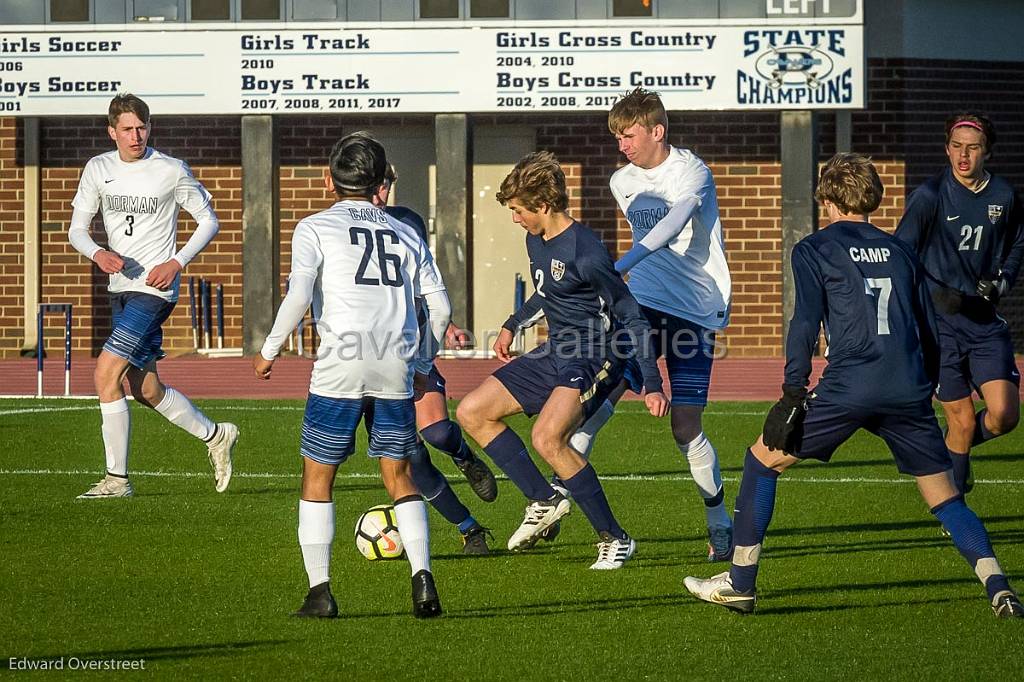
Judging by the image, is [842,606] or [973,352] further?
[973,352]

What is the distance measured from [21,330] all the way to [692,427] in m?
19.4

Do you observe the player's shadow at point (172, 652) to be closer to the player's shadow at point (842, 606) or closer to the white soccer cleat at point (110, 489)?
the player's shadow at point (842, 606)

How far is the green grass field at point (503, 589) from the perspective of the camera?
5.93 m

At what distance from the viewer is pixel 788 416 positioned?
6.32 m

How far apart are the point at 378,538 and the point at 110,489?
9.00ft

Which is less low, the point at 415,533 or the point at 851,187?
the point at 851,187

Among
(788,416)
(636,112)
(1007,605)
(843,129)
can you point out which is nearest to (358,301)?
(788,416)

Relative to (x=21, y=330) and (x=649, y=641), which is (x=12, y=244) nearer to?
(x=21, y=330)

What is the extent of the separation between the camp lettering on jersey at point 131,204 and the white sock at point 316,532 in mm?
4250

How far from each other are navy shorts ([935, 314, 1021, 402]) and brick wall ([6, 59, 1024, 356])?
16.0 meters

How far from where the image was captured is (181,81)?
23688mm

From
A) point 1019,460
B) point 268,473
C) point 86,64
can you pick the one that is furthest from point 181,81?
point 1019,460

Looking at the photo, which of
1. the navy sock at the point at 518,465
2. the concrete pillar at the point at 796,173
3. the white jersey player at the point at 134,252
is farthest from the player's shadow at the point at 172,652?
the concrete pillar at the point at 796,173

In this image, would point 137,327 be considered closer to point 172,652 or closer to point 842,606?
point 172,652
